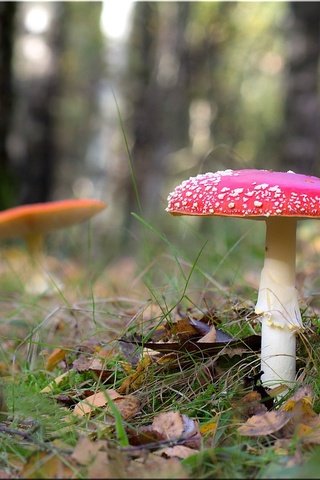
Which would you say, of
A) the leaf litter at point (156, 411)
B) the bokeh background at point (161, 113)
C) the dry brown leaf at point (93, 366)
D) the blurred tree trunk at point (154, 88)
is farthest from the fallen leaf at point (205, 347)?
the blurred tree trunk at point (154, 88)

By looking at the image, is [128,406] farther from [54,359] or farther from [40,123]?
[40,123]

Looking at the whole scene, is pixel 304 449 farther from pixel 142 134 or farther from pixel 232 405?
pixel 142 134

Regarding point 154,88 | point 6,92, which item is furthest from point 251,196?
point 154,88

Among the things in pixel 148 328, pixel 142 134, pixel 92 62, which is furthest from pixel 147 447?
pixel 92 62

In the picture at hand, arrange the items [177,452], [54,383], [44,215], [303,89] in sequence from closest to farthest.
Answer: [177,452]
[54,383]
[44,215]
[303,89]

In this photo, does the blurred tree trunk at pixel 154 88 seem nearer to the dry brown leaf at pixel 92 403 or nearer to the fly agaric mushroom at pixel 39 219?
the fly agaric mushroom at pixel 39 219
